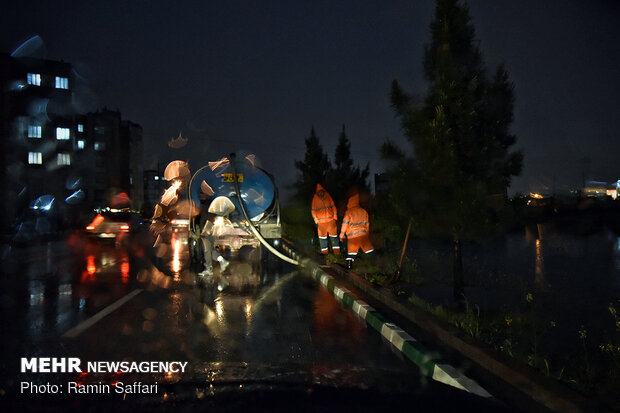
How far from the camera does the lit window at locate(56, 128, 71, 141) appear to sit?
170ft

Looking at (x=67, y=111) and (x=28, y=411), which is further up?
(x=67, y=111)

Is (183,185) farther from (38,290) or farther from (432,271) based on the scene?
(432,271)

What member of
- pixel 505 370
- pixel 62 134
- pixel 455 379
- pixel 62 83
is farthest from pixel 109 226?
pixel 62 83

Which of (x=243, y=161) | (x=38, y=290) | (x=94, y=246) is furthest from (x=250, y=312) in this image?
(x=94, y=246)

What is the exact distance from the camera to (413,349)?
5.71 m

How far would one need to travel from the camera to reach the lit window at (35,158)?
46969 millimetres

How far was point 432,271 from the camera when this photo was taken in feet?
38.7

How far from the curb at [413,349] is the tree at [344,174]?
12.8 meters

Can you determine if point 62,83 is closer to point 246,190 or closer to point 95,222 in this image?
point 95,222

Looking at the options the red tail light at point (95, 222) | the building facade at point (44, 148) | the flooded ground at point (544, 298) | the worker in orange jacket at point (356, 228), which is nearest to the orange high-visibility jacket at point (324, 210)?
the worker in orange jacket at point (356, 228)

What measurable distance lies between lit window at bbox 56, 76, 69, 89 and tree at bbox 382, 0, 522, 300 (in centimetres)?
5268

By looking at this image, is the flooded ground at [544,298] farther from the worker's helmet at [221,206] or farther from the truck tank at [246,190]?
the worker's helmet at [221,206]

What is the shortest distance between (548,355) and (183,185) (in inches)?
423

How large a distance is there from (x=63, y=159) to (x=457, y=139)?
5191 cm
